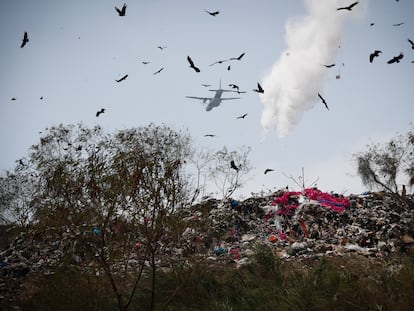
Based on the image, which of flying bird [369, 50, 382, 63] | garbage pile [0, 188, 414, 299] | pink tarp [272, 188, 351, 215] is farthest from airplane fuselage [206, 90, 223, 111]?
flying bird [369, 50, 382, 63]

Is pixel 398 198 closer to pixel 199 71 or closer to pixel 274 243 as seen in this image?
pixel 274 243

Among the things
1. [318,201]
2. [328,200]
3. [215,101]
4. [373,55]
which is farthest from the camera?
[215,101]

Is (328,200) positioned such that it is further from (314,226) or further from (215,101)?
(215,101)

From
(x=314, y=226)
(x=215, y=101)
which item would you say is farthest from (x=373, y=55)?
(x=215, y=101)

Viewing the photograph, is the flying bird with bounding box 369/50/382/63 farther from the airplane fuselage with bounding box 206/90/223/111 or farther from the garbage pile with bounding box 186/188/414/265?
the airplane fuselage with bounding box 206/90/223/111

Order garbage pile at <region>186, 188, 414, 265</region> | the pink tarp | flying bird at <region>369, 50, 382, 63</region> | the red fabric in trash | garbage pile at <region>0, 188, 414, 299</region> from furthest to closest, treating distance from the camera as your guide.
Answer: the pink tarp → the red fabric in trash → garbage pile at <region>186, 188, 414, 265</region> → garbage pile at <region>0, 188, 414, 299</region> → flying bird at <region>369, 50, 382, 63</region>

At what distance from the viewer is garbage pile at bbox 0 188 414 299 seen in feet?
29.5

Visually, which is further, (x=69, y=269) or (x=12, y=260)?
(x=12, y=260)

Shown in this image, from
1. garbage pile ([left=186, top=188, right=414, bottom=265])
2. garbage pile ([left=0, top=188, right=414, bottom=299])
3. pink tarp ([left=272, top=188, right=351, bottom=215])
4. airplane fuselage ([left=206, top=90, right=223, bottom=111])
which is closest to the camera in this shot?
garbage pile ([left=0, top=188, right=414, bottom=299])

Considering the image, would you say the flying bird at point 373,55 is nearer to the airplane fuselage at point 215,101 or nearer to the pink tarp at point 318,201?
the pink tarp at point 318,201

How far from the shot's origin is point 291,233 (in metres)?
11.7

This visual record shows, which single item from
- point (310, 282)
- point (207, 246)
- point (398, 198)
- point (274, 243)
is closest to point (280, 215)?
point (274, 243)

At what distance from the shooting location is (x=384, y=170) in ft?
59.8

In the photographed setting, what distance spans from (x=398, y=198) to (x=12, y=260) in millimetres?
16800
